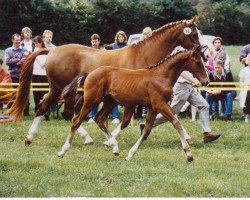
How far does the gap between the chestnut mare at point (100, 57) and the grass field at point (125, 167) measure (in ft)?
2.57

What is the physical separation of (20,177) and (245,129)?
19.8 ft

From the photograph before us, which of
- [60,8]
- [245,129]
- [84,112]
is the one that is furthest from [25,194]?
[60,8]

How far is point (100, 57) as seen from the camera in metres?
10.2

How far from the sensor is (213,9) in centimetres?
3684

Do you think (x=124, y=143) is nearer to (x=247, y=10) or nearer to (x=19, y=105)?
(x=19, y=105)

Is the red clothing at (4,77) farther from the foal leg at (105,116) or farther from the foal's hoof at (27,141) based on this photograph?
the foal leg at (105,116)

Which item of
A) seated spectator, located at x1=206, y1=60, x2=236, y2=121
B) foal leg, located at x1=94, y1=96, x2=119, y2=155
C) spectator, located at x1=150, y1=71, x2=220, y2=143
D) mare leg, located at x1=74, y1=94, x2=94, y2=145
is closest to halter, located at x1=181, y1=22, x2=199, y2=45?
spectator, located at x1=150, y1=71, x2=220, y2=143

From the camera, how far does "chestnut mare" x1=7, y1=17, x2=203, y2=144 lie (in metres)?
10.1

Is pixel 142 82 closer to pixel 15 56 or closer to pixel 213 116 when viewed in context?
pixel 213 116

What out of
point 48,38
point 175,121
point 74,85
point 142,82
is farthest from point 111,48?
point 175,121

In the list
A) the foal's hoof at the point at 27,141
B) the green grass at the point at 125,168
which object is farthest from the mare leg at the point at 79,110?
the foal's hoof at the point at 27,141

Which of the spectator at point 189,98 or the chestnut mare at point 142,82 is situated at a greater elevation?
the chestnut mare at point 142,82

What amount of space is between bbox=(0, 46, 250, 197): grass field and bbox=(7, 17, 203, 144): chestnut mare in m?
0.78

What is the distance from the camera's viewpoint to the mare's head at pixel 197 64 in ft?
29.5
